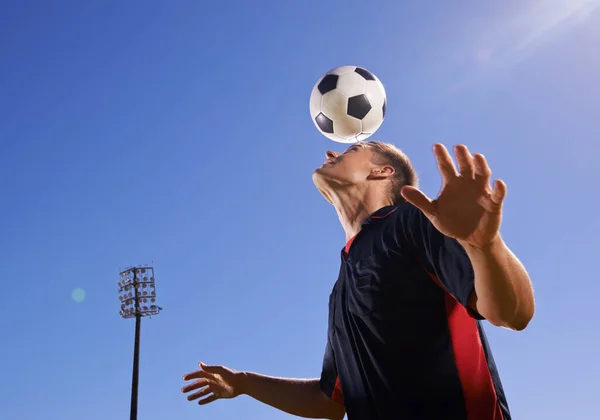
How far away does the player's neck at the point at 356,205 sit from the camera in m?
4.50

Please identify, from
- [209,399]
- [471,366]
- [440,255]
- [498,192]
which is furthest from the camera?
[209,399]

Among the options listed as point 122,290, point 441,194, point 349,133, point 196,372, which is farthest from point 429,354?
point 122,290

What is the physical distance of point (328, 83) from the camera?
636cm

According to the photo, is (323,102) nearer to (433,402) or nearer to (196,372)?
(196,372)

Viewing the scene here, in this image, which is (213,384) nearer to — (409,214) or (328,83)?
(409,214)

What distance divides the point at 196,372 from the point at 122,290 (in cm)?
3078

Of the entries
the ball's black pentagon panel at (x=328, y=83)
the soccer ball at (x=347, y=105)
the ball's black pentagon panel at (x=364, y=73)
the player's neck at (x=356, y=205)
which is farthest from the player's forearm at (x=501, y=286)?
the ball's black pentagon panel at (x=364, y=73)

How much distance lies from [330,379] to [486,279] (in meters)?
2.17

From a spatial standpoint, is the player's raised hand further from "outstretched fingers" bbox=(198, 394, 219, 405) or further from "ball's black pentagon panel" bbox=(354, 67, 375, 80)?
"ball's black pentagon panel" bbox=(354, 67, 375, 80)

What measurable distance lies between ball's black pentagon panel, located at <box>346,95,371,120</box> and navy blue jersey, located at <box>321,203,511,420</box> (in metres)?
2.47

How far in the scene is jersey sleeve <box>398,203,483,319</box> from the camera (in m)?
2.82

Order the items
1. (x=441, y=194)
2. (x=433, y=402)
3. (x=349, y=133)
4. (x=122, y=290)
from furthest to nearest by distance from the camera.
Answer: (x=122, y=290) → (x=349, y=133) → (x=433, y=402) → (x=441, y=194)

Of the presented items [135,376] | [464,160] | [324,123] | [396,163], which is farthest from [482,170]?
[135,376]

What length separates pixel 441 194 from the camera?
8.04 feet
